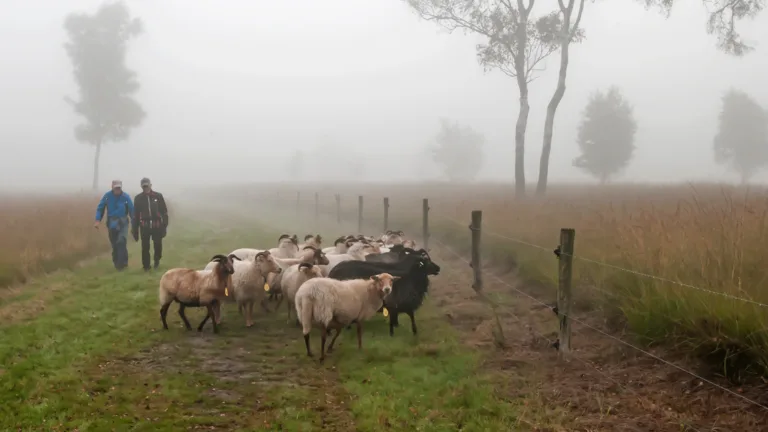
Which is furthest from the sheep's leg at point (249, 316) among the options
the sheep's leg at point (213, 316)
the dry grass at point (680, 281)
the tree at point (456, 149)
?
the tree at point (456, 149)

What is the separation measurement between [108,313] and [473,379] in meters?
6.99

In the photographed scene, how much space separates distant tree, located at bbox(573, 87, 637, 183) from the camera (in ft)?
198

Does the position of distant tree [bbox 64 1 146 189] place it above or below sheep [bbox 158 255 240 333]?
above

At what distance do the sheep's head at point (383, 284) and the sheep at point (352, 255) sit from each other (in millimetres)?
2183

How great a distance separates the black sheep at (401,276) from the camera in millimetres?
9359

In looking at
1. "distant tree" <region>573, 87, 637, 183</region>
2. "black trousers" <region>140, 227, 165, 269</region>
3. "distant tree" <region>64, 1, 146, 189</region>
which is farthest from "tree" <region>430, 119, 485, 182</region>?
"black trousers" <region>140, 227, 165, 269</region>

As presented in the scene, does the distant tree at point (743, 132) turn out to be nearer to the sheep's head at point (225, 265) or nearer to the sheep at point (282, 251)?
the sheep at point (282, 251)

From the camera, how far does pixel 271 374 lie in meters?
7.10

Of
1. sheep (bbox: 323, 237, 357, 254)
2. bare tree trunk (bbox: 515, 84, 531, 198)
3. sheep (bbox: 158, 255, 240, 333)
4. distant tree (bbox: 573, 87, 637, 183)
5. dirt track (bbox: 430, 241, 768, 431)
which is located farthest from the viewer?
distant tree (bbox: 573, 87, 637, 183)

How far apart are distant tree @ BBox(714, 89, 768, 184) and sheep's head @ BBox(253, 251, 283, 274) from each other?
2797 inches

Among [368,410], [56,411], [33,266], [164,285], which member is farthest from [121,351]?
[33,266]

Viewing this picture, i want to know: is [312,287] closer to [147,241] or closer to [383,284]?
[383,284]

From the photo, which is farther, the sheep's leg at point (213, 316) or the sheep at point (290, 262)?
the sheep at point (290, 262)

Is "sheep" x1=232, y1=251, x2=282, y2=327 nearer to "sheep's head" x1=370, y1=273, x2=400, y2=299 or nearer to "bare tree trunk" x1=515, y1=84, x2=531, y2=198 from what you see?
"sheep's head" x1=370, y1=273, x2=400, y2=299
